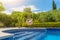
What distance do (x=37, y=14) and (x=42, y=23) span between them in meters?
1.05

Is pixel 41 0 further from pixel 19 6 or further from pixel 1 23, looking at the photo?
pixel 1 23

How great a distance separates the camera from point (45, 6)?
13969 mm

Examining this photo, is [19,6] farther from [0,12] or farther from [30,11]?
[0,12]

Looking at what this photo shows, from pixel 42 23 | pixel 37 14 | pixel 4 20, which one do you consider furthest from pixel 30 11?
pixel 4 20

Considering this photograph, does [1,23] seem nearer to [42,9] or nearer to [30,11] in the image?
[30,11]

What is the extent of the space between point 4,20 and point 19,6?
2241 mm

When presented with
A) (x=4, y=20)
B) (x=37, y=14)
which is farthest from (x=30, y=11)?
(x=4, y=20)

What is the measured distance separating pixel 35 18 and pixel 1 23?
3654mm

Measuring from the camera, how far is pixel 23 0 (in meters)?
13.9

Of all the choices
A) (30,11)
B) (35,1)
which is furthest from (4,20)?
(35,1)

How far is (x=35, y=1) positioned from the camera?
14.0m

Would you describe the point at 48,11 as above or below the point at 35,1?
below

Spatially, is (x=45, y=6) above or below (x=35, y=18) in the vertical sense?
above

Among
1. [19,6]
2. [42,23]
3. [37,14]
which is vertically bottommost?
[42,23]
